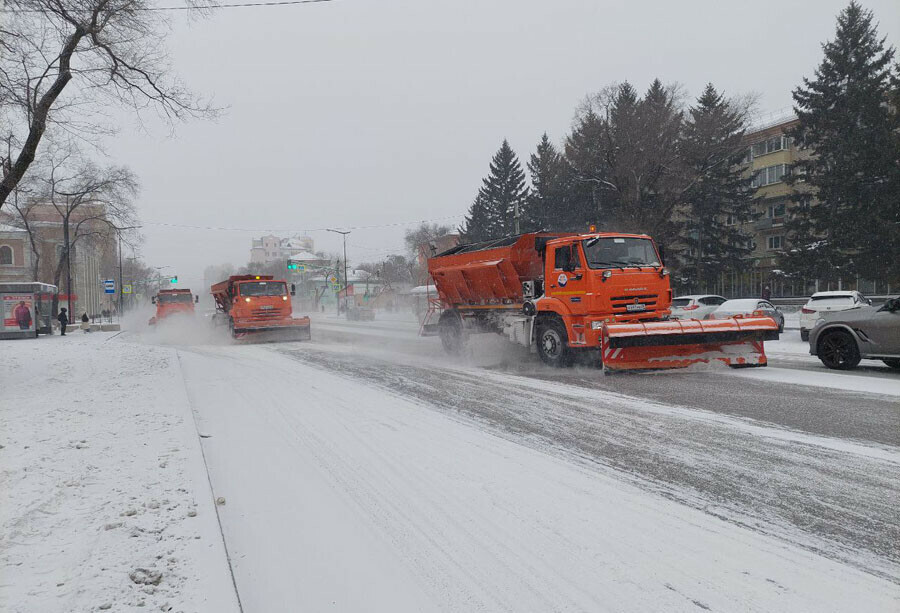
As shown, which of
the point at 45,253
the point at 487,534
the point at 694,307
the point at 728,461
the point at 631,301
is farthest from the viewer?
the point at 45,253

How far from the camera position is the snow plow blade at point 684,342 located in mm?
10383

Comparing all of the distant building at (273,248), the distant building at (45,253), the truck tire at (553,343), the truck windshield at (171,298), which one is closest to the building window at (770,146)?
the truck tire at (553,343)

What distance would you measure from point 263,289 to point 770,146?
46982mm

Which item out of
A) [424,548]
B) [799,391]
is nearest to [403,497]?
[424,548]

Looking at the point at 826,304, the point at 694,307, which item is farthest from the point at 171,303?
the point at 826,304

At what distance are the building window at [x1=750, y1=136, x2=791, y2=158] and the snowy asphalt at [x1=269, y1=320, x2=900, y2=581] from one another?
148 feet

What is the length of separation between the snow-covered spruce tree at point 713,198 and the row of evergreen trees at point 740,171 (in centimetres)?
9

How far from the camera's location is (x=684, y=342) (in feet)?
34.3

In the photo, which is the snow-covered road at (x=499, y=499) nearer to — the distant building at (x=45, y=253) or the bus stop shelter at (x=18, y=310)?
the bus stop shelter at (x=18, y=310)

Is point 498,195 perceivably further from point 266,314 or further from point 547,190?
point 266,314

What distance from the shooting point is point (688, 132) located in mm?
39406

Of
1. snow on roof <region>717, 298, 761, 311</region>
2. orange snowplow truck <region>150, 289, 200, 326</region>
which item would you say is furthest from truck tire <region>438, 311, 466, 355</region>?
orange snowplow truck <region>150, 289, 200, 326</region>

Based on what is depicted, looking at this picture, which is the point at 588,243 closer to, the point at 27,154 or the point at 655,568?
the point at 655,568

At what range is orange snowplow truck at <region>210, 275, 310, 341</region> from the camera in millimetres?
21578
